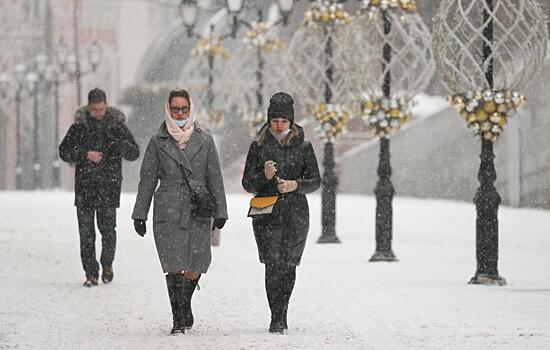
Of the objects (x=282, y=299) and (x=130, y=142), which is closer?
(x=282, y=299)

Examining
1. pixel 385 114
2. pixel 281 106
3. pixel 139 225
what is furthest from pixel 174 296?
pixel 385 114

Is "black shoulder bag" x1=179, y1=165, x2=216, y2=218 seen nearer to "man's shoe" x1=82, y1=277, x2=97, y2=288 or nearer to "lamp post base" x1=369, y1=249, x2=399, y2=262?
"man's shoe" x1=82, y1=277, x2=97, y2=288

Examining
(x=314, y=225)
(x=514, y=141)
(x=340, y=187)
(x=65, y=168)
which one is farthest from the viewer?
(x=65, y=168)

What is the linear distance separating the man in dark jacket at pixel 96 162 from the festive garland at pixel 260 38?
44.7 ft

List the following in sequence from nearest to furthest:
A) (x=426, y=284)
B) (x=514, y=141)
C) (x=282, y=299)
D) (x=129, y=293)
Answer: (x=282, y=299), (x=129, y=293), (x=426, y=284), (x=514, y=141)

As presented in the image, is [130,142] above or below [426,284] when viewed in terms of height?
above

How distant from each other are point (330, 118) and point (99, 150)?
26.5 ft

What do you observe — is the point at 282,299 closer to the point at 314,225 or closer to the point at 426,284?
the point at 426,284

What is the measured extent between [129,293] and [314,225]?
12554mm

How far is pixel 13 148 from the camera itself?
217 feet

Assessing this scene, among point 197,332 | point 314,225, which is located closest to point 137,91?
point 314,225

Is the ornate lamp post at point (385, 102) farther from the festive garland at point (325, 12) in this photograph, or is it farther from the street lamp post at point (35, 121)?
the street lamp post at point (35, 121)

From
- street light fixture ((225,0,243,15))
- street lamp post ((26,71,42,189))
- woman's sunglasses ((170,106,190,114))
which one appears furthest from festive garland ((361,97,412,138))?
street lamp post ((26,71,42,189))

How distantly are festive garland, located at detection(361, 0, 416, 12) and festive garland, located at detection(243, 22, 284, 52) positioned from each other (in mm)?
9421
